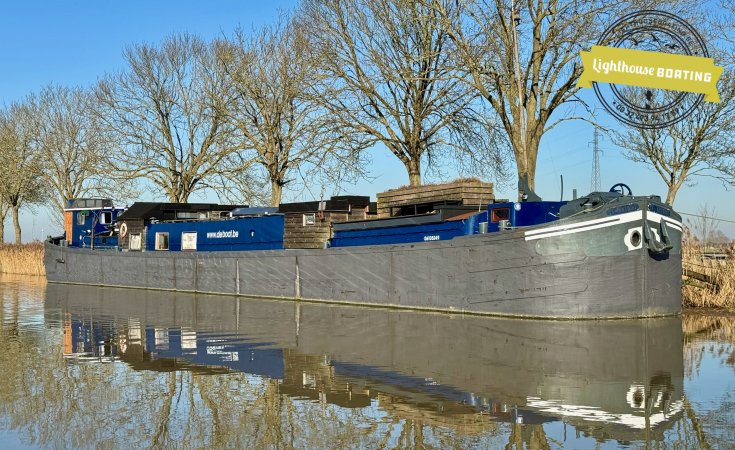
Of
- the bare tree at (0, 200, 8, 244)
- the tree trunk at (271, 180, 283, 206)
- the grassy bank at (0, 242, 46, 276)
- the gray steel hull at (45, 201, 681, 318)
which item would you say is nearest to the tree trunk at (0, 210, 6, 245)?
the bare tree at (0, 200, 8, 244)

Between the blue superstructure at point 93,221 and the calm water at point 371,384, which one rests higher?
the blue superstructure at point 93,221

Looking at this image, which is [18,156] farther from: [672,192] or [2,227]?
[672,192]

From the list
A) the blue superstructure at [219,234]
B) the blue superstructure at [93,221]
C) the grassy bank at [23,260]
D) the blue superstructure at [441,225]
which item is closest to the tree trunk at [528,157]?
the blue superstructure at [441,225]

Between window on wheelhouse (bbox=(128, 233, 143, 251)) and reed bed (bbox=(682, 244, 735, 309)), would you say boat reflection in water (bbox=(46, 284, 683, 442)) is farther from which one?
window on wheelhouse (bbox=(128, 233, 143, 251))

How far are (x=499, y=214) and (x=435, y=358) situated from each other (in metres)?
7.44

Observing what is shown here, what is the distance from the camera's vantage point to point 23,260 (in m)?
50.0

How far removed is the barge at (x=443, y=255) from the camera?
17.7 m

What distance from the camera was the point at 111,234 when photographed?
125ft

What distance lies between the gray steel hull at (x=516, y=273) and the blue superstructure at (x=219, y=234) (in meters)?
1.99

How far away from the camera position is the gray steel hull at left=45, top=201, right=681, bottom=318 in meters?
17.6

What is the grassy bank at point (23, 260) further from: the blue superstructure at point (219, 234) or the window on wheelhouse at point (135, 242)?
the blue superstructure at point (219, 234)

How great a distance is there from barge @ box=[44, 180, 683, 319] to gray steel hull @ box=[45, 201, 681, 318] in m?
0.03

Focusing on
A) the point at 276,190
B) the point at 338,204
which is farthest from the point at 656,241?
the point at 276,190

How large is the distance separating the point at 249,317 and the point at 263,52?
18.0 meters
